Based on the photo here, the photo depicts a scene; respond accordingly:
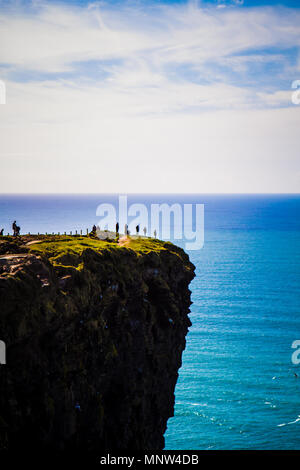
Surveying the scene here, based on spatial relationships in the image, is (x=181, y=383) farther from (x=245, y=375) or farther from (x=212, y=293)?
(x=212, y=293)

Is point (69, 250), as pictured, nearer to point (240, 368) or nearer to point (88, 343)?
point (88, 343)

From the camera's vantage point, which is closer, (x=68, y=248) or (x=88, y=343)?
(x=88, y=343)

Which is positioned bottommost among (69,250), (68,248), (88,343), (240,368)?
(240,368)

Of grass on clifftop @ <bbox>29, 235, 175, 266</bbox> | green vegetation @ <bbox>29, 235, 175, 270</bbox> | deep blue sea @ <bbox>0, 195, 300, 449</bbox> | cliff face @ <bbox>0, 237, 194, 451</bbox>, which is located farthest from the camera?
deep blue sea @ <bbox>0, 195, 300, 449</bbox>

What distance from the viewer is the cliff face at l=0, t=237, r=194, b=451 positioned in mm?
24953

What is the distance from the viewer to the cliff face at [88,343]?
25.0m

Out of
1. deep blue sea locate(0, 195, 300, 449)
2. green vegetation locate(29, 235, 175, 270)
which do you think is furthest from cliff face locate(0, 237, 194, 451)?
deep blue sea locate(0, 195, 300, 449)

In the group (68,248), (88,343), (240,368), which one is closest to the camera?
(88,343)

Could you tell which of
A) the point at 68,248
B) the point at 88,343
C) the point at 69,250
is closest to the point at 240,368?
the point at 68,248

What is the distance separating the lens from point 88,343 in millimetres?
30922

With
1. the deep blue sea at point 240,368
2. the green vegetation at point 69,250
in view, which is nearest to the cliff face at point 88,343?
the green vegetation at point 69,250

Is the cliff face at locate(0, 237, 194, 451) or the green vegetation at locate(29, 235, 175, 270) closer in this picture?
the cliff face at locate(0, 237, 194, 451)

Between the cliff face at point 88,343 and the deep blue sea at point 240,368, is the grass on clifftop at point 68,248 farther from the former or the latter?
the deep blue sea at point 240,368

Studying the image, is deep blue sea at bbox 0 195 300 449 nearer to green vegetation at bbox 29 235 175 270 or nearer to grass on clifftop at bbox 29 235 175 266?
grass on clifftop at bbox 29 235 175 266
